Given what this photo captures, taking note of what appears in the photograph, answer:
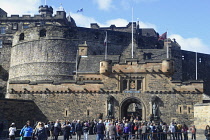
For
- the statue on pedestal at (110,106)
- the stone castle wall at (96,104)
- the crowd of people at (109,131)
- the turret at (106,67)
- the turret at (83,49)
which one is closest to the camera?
the crowd of people at (109,131)

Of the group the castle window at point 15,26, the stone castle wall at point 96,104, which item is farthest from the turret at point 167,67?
the castle window at point 15,26

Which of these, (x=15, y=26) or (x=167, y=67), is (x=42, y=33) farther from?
(x=167, y=67)

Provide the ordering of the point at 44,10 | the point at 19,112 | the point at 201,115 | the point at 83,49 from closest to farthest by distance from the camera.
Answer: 1. the point at 201,115
2. the point at 19,112
3. the point at 83,49
4. the point at 44,10

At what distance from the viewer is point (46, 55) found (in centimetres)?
4816

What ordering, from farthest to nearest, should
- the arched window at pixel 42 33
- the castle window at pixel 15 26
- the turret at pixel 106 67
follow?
1. the castle window at pixel 15 26
2. the arched window at pixel 42 33
3. the turret at pixel 106 67

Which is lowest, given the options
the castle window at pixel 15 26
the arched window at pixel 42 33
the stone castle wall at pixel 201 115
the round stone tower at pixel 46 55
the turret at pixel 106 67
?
the stone castle wall at pixel 201 115

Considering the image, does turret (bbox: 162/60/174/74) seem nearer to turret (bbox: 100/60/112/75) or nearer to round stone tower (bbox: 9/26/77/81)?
turret (bbox: 100/60/112/75)

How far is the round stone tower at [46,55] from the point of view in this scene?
4778 centimetres

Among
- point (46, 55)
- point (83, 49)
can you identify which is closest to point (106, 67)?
point (83, 49)

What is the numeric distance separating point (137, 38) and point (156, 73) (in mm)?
21622

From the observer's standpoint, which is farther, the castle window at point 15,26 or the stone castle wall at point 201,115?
the castle window at point 15,26

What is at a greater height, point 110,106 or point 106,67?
point 106,67

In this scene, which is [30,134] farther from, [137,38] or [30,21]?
[30,21]

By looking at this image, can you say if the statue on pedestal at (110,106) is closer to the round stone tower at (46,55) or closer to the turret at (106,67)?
the turret at (106,67)
